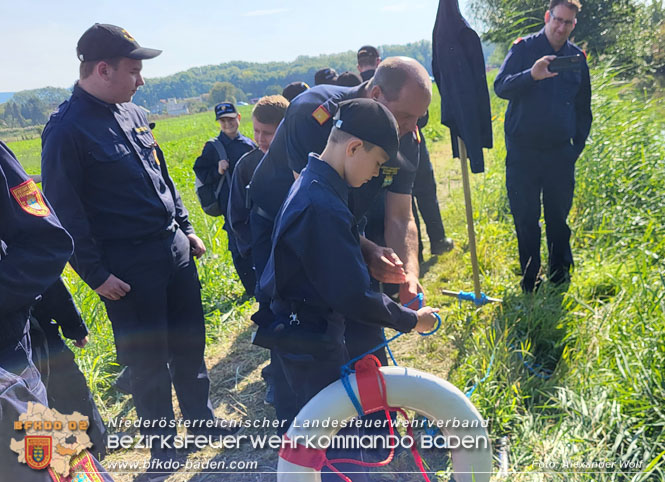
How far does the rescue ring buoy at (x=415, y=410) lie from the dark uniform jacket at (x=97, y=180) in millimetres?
1349

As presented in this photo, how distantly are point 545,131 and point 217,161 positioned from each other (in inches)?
112

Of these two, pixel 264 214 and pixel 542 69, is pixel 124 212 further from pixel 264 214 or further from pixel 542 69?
pixel 542 69

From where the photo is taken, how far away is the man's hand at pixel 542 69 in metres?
3.57

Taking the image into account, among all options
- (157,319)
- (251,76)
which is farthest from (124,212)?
(251,76)

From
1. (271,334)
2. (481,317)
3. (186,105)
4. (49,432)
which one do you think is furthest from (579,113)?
(186,105)

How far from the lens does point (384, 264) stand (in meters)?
2.12

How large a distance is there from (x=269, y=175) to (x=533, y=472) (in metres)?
1.97

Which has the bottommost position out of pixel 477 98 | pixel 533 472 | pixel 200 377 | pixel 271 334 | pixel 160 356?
pixel 533 472

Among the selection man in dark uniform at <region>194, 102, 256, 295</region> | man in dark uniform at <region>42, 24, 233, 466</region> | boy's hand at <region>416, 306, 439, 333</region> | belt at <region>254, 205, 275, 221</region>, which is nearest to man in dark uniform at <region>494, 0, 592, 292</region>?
boy's hand at <region>416, 306, 439, 333</region>

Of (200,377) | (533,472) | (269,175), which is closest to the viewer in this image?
(533,472)

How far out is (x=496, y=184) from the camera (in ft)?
21.1

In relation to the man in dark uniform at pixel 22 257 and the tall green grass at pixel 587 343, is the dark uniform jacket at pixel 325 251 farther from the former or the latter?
the tall green grass at pixel 587 343

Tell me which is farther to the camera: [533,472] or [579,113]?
[579,113]

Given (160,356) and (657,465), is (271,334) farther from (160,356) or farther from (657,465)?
(657,465)
